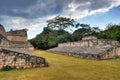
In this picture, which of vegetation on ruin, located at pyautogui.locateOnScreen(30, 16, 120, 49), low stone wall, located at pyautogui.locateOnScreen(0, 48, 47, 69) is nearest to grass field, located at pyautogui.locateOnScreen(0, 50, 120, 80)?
low stone wall, located at pyautogui.locateOnScreen(0, 48, 47, 69)

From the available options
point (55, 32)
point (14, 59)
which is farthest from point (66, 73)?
point (55, 32)

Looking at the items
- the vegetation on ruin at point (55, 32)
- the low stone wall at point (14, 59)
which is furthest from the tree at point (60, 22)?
the low stone wall at point (14, 59)

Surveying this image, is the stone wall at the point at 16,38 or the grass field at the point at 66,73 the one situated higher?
the stone wall at the point at 16,38

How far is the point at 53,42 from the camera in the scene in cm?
5591

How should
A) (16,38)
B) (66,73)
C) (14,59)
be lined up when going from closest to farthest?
(66,73), (14,59), (16,38)

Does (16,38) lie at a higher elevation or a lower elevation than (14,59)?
higher

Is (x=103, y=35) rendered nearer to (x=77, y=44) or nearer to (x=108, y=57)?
(x=77, y=44)

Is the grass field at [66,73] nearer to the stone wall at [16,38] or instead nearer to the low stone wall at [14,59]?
the low stone wall at [14,59]

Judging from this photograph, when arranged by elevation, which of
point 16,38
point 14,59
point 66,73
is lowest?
point 66,73

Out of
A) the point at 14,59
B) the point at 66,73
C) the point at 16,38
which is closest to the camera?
the point at 66,73

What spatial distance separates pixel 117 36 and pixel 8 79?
33.2 m

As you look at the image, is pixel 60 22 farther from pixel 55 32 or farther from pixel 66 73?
pixel 66 73

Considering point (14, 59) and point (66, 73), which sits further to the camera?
point (14, 59)

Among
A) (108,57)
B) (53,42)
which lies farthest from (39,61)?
(53,42)
